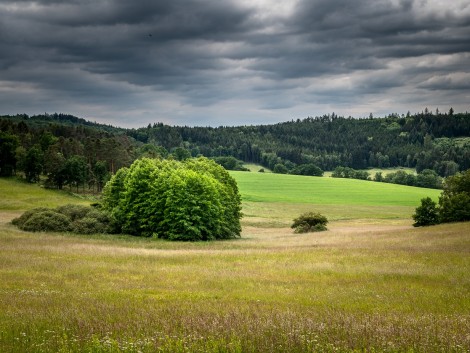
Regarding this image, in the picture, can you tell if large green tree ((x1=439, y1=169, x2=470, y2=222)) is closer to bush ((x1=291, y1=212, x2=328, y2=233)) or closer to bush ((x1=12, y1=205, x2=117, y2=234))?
bush ((x1=291, y1=212, x2=328, y2=233))

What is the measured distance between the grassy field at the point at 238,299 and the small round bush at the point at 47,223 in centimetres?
1176

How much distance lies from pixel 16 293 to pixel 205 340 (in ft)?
34.7

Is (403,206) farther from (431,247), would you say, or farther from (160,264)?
(160,264)

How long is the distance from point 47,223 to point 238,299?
42.6 metres

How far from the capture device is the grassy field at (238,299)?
9086mm

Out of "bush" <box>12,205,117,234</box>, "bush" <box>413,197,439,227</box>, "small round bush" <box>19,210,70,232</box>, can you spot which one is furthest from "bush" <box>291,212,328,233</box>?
"small round bush" <box>19,210,70,232</box>

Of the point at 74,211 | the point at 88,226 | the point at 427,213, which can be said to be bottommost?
the point at 88,226

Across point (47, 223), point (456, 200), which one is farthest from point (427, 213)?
point (47, 223)

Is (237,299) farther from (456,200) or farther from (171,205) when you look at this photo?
(456,200)

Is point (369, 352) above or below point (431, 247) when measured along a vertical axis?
above

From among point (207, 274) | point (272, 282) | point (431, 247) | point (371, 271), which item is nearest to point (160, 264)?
point (207, 274)

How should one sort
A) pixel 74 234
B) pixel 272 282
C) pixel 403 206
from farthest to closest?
pixel 403 206 → pixel 74 234 → pixel 272 282

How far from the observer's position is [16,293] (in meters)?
16.8

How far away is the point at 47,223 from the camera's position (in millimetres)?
54219
